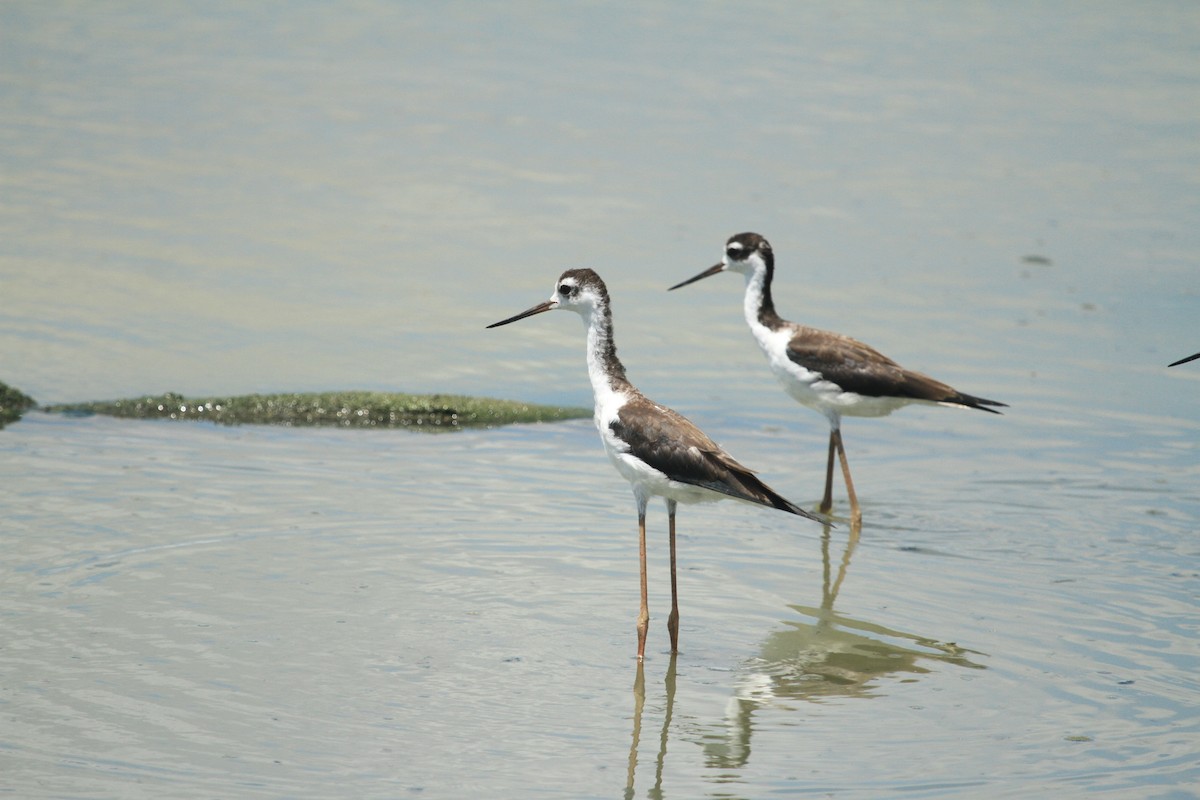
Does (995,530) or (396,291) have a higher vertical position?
(396,291)

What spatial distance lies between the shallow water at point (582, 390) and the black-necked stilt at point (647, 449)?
571 mm

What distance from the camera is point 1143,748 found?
543 centimetres

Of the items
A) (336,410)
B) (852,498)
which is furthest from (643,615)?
(336,410)

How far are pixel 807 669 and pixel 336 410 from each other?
4415mm

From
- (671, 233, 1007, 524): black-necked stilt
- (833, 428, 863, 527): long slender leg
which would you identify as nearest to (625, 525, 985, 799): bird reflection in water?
(833, 428, 863, 527): long slender leg

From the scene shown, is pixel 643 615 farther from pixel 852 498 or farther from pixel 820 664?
pixel 852 498

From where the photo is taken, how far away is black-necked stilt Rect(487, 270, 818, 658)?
6.23 metres

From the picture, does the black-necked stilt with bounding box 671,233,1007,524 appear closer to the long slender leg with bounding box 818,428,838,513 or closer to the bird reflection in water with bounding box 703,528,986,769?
the long slender leg with bounding box 818,428,838,513

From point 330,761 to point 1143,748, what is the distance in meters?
2.86

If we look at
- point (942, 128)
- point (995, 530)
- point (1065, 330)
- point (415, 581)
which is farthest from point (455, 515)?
point (942, 128)

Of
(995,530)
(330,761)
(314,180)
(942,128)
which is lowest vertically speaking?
(330,761)

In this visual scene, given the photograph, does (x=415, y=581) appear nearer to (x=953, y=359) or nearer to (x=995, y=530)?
(x=995, y=530)

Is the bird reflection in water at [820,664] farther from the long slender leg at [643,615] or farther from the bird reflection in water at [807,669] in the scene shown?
the long slender leg at [643,615]

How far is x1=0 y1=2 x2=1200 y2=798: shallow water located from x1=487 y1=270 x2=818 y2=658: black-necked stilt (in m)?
0.57
